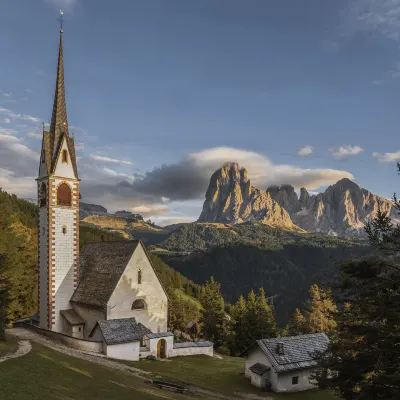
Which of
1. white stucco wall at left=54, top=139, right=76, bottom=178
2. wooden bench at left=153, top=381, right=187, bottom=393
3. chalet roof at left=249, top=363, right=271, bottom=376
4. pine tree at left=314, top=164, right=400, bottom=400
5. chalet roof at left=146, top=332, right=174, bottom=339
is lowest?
chalet roof at left=249, top=363, right=271, bottom=376

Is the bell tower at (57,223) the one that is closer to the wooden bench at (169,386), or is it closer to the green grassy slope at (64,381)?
the green grassy slope at (64,381)

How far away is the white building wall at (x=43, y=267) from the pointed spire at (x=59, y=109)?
8283mm

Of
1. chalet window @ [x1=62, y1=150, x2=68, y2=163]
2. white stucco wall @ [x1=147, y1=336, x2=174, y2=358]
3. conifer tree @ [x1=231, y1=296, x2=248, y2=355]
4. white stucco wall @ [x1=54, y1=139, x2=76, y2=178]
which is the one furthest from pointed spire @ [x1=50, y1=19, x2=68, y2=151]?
conifer tree @ [x1=231, y1=296, x2=248, y2=355]

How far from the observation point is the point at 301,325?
6062 cm

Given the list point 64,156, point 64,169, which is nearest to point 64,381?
point 64,169

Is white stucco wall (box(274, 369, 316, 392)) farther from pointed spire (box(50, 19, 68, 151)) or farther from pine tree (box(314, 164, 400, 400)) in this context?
pointed spire (box(50, 19, 68, 151))

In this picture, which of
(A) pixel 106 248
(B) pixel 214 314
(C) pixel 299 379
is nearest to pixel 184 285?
(B) pixel 214 314

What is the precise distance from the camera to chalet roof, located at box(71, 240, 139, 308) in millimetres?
38181

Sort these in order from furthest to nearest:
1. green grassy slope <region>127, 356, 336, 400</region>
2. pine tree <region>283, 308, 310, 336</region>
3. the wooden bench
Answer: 1. pine tree <region>283, 308, 310, 336</region>
2. green grassy slope <region>127, 356, 336, 400</region>
3. the wooden bench

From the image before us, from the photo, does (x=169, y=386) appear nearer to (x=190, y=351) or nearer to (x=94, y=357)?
(x=94, y=357)

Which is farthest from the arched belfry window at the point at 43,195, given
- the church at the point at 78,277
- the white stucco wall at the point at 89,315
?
the white stucco wall at the point at 89,315

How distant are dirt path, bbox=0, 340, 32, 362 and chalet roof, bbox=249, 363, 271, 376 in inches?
677

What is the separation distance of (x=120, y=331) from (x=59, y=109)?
947 inches

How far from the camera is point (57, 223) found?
4012 cm
